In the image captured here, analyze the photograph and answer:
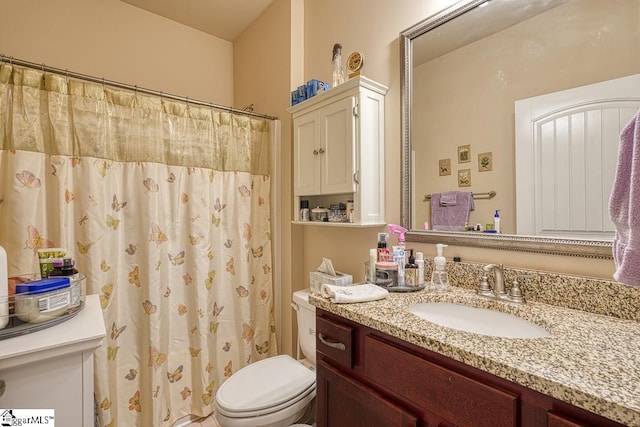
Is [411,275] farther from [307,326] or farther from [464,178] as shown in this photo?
[307,326]

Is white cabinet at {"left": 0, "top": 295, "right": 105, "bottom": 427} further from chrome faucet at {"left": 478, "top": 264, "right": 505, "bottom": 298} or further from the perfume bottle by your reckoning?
the perfume bottle

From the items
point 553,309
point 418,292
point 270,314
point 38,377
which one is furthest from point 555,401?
point 270,314

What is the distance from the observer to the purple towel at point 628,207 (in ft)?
1.85

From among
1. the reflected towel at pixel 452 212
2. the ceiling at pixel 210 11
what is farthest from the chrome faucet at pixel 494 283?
the ceiling at pixel 210 11

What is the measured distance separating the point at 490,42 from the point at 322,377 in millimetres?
1442

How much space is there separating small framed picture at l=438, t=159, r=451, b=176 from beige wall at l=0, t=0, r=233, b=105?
203 cm

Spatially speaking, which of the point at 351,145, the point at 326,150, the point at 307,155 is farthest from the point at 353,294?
the point at 307,155

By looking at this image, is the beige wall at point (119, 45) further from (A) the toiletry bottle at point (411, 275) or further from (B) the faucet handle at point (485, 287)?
(B) the faucet handle at point (485, 287)

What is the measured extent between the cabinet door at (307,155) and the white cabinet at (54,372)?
45.8 inches

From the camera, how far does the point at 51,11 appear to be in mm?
1937

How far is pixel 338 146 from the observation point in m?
1.57

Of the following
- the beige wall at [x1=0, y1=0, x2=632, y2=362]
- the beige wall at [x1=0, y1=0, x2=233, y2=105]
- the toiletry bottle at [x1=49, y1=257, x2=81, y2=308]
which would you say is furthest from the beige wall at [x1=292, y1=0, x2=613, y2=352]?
the toiletry bottle at [x1=49, y1=257, x2=81, y2=308]

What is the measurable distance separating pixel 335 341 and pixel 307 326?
2.01ft

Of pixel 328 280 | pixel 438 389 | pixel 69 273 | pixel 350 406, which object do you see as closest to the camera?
pixel 438 389
